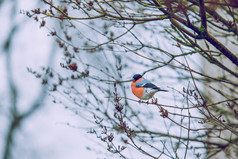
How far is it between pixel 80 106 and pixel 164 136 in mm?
1322

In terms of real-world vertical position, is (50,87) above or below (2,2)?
below

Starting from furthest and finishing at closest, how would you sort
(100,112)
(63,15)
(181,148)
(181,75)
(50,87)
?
(181,75) → (181,148) → (50,87) → (100,112) → (63,15)

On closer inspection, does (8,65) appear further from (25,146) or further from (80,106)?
(80,106)

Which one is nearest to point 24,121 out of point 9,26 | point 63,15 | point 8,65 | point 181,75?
point 8,65

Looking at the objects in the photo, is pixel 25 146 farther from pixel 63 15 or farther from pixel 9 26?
pixel 63 15

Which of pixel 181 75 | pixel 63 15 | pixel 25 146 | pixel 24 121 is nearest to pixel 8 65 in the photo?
pixel 24 121

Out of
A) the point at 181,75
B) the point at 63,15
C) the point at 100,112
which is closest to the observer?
the point at 63,15

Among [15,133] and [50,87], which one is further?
[15,133]

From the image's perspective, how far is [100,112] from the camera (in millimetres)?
4070

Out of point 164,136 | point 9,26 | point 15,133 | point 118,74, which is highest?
point 9,26

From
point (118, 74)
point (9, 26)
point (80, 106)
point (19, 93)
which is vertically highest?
point (9, 26)

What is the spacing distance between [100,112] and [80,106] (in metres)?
0.29

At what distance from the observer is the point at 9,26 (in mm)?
13719

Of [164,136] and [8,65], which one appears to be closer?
[164,136]
